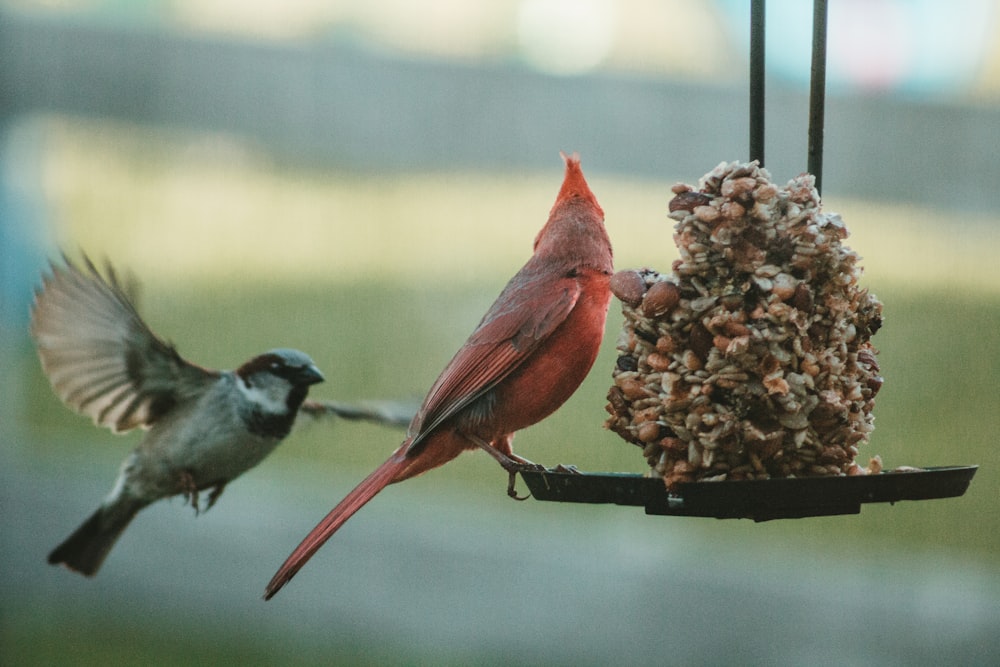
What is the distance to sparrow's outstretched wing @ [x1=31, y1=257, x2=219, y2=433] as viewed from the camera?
257cm

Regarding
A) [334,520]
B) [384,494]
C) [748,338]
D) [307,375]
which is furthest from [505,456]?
[384,494]

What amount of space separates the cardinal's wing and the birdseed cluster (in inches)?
7.7

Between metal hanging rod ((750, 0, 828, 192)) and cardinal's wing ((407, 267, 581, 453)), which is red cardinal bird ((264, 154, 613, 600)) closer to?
cardinal's wing ((407, 267, 581, 453))

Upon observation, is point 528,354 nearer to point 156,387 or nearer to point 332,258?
point 156,387

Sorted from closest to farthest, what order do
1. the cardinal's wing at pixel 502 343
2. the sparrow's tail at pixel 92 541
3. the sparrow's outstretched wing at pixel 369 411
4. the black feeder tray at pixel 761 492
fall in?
1. the black feeder tray at pixel 761 492
2. the cardinal's wing at pixel 502 343
3. the sparrow's outstretched wing at pixel 369 411
4. the sparrow's tail at pixel 92 541

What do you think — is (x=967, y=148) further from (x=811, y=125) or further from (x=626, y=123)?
(x=811, y=125)

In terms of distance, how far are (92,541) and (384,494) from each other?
1.93 m

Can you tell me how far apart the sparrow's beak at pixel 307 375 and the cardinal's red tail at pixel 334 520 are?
1.84ft

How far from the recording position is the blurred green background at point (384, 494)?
4.22m

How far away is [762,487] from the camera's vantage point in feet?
4.72

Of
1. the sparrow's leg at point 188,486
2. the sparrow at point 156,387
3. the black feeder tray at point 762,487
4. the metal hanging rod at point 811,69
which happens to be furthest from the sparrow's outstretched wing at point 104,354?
the metal hanging rod at point 811,69

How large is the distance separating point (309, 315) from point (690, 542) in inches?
75.8

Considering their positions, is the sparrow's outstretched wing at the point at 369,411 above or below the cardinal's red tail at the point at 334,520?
below

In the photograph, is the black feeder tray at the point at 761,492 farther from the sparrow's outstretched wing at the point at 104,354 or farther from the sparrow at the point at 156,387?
the sparrow's outstretched wing at the point at 104,354
